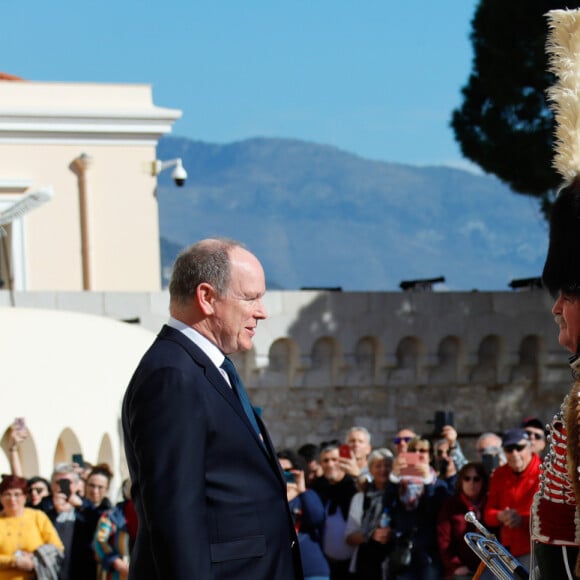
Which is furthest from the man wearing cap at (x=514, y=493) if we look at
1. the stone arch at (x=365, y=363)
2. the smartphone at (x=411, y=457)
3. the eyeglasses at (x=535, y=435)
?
the stone arch at (x=365, y=363)

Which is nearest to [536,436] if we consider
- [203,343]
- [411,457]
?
[411,457]

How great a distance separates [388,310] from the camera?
19094 mm

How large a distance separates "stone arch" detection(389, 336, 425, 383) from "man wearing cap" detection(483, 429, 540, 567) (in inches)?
464

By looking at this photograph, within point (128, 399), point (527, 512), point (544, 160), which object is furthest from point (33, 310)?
point (128, 399)

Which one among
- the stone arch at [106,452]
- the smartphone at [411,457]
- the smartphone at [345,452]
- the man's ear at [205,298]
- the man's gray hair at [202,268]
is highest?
the man's gray hair at [202,268]

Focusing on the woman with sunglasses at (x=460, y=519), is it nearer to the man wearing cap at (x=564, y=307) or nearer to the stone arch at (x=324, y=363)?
the man wearing cap at (x=564, y=307)

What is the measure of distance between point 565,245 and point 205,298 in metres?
0.95

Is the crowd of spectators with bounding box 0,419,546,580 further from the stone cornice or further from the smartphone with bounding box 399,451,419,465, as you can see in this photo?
the stone cornice

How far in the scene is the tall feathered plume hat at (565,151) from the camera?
3410 mm

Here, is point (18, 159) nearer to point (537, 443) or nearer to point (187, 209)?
point (537, 443)

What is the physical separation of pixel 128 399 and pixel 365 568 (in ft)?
14.5

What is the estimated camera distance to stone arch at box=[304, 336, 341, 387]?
1892 cm

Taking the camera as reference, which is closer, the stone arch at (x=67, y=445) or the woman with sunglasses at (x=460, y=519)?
the woman with sunglasses at (x=460, y=519)

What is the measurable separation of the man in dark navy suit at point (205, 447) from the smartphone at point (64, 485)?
553 centimetres
